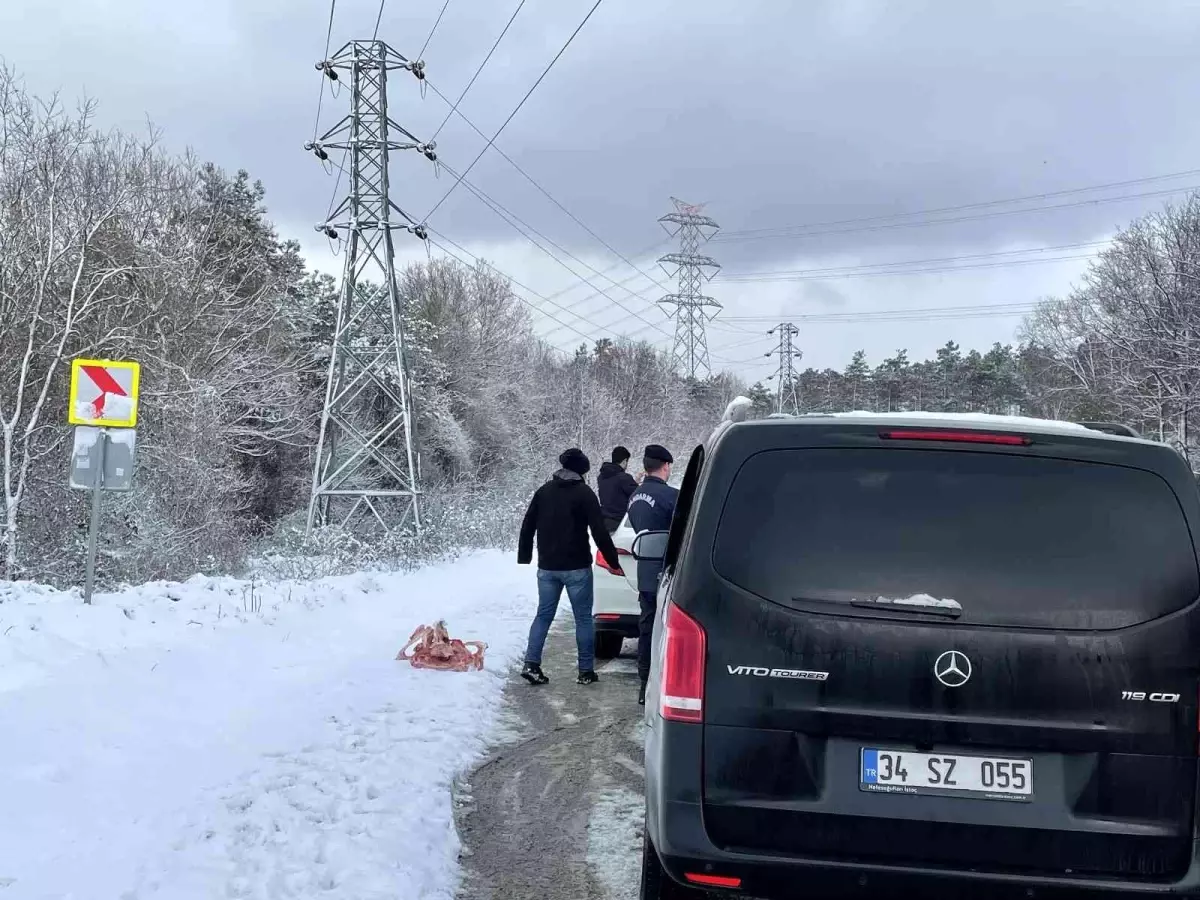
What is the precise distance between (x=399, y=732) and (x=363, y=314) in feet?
58.8

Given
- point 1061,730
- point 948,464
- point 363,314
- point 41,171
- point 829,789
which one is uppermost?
point 41,171

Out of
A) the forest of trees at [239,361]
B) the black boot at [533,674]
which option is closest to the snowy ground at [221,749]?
the black boot at [533,674]

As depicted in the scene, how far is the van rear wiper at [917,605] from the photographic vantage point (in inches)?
123

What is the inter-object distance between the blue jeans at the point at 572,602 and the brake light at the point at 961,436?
6.09 m

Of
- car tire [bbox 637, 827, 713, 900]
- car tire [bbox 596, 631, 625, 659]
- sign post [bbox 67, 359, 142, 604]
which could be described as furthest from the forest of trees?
car tire [bbox 637, 827, 713, 900]

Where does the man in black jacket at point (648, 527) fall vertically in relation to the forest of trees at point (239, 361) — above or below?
below

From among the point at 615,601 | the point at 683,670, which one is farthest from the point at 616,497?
the point at 683,670

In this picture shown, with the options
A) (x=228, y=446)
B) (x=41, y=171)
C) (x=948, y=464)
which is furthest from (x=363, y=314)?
(x=948, y=464)

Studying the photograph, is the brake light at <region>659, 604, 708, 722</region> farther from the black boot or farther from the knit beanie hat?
the black boot

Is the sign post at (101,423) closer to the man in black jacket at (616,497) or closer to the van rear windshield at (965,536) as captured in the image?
the man in black jacket at (616,497)

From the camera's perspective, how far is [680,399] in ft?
258

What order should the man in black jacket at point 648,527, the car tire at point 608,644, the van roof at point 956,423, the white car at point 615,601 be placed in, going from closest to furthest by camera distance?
the van roof at point 956,423 → the man in black jacket at point 648,527 → the white car at point 615,601 → the car tire at point 608,644

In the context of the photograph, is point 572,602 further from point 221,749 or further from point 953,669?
point 953,669

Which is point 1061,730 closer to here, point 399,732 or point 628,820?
point 628,820
